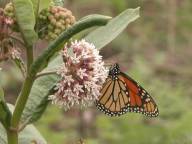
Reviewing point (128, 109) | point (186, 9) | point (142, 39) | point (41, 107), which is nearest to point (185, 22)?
point (186, 9)

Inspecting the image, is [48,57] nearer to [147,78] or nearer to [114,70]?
[114,70]

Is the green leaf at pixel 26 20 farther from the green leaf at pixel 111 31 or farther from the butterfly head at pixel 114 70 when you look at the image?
the butterfly head at pixel 114 70

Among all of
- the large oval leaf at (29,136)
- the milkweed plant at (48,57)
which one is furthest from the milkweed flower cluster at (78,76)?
the large oval leaf at (29,136)

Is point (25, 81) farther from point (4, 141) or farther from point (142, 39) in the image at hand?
point (142, 39)

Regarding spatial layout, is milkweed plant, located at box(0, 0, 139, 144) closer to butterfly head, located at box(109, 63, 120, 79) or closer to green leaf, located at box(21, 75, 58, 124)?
green leaf, located at box(21, 75, 58, 124)

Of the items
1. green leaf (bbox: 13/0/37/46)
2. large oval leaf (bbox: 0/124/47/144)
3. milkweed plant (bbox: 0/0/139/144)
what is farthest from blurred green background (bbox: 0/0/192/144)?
green leaf (bbox: 13/0/37/46)
